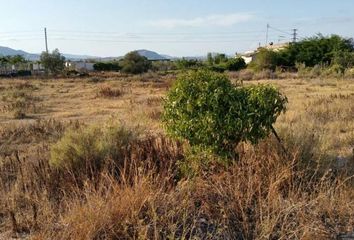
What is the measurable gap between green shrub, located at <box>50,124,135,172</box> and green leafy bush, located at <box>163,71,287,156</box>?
1.32m

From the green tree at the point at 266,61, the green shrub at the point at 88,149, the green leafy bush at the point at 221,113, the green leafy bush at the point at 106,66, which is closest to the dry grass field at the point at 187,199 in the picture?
the green shrub at the point at 88,149

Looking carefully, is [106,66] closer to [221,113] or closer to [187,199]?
[221,113]

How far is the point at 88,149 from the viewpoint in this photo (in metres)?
7.05

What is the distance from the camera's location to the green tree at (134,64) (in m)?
72.7

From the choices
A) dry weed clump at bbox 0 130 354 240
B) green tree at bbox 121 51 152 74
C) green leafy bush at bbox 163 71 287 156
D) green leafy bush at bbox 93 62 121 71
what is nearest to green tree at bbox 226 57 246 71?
green tree at bbox 121 51 152 74

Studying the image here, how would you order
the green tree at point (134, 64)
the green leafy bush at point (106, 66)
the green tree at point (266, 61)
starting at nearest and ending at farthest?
the green tree at point (266, 61) < the green tree at point (134, 64) < the green leafy bush at point (106, 66)

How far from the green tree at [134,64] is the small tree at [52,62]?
398 inches

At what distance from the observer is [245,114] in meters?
5.66

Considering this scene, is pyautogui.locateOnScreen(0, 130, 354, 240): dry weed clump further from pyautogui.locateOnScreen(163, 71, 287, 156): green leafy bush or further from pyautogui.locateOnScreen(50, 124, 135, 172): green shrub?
pyautogui.locateOnScreen(50, 124, 135, 172): green shrub

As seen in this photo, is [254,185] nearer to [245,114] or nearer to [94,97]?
[245,114]

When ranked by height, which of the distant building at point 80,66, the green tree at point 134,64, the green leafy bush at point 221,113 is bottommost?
the distant building at point 80,66

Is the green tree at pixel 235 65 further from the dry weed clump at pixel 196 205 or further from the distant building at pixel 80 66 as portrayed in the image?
the dry weed clump at pixel 196 205

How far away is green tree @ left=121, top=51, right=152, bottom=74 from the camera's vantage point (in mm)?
72688


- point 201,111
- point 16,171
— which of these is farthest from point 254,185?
point 16,171
